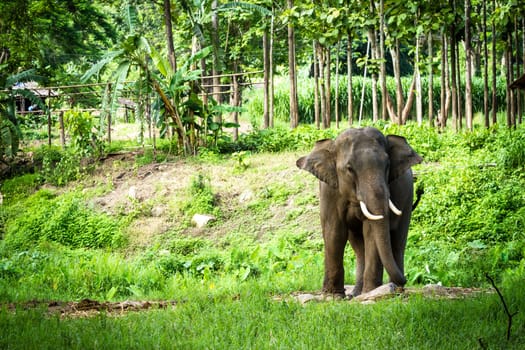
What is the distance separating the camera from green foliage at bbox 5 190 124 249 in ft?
52.9

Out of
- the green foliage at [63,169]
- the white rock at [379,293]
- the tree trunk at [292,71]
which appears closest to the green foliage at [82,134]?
the green foliage at [63,169]

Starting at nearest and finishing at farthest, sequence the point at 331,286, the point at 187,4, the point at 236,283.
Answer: the point at 331,286 < the point at 236,283 < the point at 187,4

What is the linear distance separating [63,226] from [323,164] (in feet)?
31.3

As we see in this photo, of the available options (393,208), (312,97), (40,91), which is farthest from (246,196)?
(40,91)

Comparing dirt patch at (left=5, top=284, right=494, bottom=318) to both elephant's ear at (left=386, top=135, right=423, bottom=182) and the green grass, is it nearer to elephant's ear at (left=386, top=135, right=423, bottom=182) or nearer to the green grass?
the green grass

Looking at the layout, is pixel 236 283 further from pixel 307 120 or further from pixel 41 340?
pixel 307 120

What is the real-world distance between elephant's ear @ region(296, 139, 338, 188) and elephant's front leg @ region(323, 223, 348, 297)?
53 centimetres

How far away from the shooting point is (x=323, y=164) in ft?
28.3

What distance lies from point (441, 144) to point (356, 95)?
1653 centimetres

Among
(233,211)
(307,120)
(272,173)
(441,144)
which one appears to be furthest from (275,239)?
(307,120)

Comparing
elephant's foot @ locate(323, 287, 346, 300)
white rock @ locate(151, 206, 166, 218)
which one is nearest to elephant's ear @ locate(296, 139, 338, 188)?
elephant's foot @ locate(323, 287, 346, 300)

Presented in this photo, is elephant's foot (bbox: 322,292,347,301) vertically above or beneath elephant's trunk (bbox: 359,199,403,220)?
beneath

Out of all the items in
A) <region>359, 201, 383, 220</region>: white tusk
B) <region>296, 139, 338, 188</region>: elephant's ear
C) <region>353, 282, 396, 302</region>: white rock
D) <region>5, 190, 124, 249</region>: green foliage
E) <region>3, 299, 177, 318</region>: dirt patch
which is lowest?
<region>5, 190, 124, 249</region>: green foliage

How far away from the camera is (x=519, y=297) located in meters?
7.13
